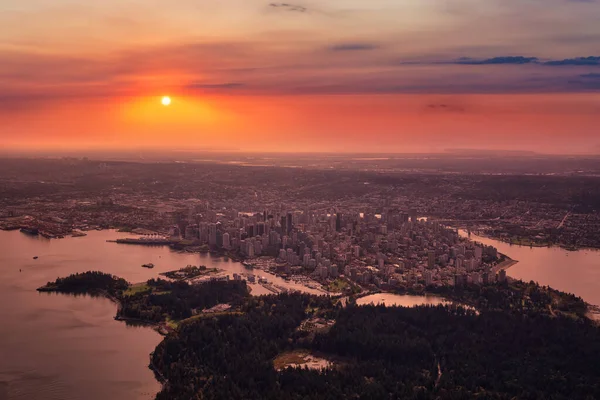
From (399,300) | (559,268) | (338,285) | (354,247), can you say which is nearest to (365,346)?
(399,300)

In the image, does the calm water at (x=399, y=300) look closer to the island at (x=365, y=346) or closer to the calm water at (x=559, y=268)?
the island at (x=365, y=346)

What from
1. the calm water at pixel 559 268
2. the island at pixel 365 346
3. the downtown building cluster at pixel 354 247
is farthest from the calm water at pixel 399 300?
the calm water at pixel 559 268

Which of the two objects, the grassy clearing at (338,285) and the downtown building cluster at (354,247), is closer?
the grassy clearing at (338,285)

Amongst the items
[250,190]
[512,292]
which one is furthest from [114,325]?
[250,190]

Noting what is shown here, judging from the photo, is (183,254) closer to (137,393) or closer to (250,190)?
(137,393)

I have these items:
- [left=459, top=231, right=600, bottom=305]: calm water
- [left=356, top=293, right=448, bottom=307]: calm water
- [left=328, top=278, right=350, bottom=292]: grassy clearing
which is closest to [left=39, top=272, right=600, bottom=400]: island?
[left=356, top=293, right=448, bottom=307]: calm water

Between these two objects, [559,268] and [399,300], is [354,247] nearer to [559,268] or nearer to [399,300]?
[399,300]

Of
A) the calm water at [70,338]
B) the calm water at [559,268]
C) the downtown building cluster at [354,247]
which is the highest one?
the downtown building cluster at [354,247]
